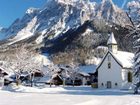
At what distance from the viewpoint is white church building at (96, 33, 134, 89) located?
275ft

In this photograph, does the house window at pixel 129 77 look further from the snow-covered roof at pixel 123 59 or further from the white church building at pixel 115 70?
the snow-covered roof at pixel 123 59

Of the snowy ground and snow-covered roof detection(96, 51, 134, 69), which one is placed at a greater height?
snow-covered roof detection(96, 51, 134, 69)

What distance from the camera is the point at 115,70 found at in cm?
8538

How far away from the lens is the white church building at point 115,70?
83812 millimetres

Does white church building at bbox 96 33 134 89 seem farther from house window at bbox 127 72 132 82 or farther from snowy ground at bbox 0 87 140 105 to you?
snowy ground at bbox 0 87 140 105

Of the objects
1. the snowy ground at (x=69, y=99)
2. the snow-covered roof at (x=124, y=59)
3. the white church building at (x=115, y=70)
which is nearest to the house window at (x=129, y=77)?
the white church building at (x=115, y=70)

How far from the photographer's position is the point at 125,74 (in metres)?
84.2

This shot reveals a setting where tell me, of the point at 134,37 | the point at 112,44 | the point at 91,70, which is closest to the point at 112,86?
the point at 112,44

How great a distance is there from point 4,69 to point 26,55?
7.23 m

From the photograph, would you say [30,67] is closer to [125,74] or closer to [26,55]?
[26,55]

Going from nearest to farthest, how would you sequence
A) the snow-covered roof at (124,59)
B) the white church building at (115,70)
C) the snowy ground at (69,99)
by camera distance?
the snowy ground at (69,99) < the white church building at (115,70) < the snow-covered roof at (124,59)

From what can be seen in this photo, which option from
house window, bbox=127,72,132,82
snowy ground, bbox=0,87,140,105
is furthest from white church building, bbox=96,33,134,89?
snowy ground, bbox=0,87,140,105

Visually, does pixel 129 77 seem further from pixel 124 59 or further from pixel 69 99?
pixel 69 99

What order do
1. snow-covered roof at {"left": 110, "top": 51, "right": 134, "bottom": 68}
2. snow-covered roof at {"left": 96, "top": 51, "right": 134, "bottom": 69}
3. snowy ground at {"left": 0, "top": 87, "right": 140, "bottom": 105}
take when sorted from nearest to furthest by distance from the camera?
snowy ground at {"left": 0, "top": 87, "right": 140, "bottom": 105}, snow-covered roof at {"left": 96, "top": 51, "right": 134, "bottom": 69}, snow-covered roof at {"left": 110, "top": 51, "right": 134, "bottom": 68}
